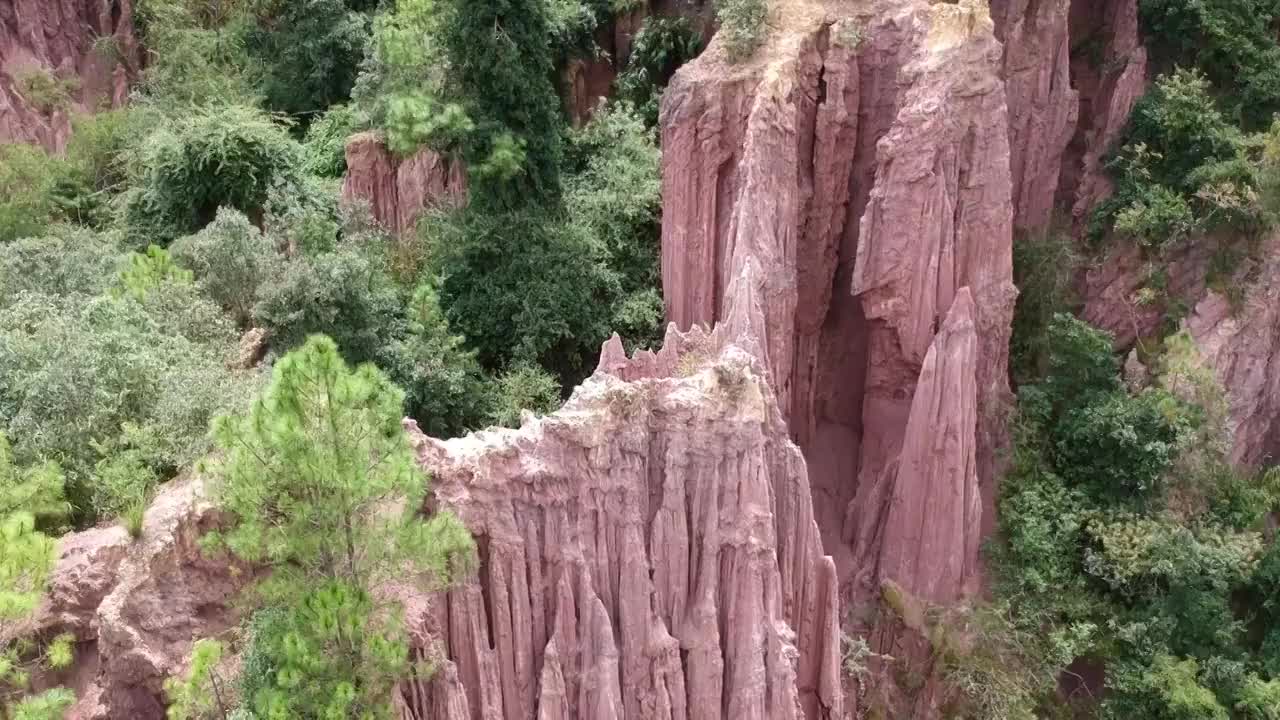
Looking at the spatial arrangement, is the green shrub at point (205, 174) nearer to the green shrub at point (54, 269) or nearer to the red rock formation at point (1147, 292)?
the green shrub at point (54, 269)

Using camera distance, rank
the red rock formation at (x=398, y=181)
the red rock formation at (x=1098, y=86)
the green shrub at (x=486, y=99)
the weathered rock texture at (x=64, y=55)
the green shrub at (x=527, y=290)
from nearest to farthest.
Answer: the green shrub at (x=527, y=290), the green shrub at (x=486, y=99), the red rock formation at (x=398, y=181), the red rock formation at (x=1098, y=86), the weathered rock texture at (x=64, y=55)

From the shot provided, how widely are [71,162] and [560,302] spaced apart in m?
15.0

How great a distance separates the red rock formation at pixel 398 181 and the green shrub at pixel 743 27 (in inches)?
325

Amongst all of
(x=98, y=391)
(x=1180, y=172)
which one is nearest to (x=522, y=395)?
(x=98, y=391)

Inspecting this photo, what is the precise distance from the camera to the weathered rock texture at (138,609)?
1200cm

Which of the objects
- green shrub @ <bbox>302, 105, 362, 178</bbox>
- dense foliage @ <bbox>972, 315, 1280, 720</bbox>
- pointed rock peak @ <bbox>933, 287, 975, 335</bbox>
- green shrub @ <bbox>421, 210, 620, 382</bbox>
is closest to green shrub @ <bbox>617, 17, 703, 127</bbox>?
green shrub @ <bbox>421, 210, 620, 382</bbox>

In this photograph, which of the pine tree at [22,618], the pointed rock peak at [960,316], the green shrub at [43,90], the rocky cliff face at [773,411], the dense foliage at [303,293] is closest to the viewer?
the dense foliage at [303,293]

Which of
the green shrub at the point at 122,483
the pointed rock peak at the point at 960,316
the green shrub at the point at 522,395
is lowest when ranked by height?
the green shrub at the point at 122,483

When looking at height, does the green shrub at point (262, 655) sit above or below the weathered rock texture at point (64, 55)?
below

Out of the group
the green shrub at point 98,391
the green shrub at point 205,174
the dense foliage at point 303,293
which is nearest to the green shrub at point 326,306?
the dense foliage at point 303,293

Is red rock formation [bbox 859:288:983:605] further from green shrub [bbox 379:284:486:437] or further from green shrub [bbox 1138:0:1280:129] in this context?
green shrub [bbox 1138:0:1280:129]

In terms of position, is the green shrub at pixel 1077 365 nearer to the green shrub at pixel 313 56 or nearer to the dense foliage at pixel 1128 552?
the dense foliage at pixel 1128 552

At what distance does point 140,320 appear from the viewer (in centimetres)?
1750

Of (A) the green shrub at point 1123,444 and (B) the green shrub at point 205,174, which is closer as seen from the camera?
(A) the green shrub at point 1123,444
